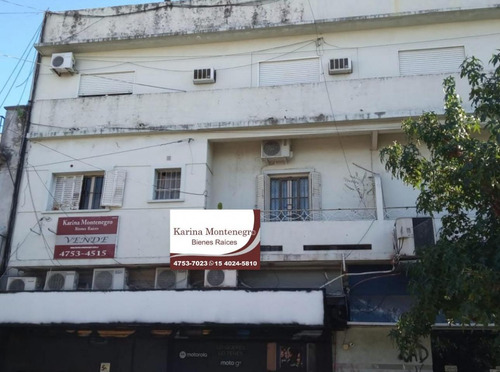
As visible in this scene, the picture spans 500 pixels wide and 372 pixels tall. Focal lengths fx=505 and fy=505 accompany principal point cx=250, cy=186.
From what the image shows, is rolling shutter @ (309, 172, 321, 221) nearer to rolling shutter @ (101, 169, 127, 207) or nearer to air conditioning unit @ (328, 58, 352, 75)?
air conditioning unit @ (328, 58, 352, 75)

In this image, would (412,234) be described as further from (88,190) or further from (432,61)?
(88,190)

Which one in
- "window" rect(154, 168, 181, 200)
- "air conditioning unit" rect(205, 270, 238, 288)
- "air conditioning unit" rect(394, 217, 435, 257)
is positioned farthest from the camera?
"window" rect(154, 168, 181, 200)

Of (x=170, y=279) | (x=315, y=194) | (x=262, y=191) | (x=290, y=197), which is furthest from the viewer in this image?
(x=290, y=197)

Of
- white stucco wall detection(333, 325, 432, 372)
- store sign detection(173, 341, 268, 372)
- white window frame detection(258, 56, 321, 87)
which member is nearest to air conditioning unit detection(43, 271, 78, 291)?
store sign detection(173, 341, 268, 372)

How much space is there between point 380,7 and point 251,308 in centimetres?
796

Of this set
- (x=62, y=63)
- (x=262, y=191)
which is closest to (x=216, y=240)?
(x=262, y=191)

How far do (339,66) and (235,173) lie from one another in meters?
3.55

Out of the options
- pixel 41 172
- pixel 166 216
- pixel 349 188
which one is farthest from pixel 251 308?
pixel 41 172

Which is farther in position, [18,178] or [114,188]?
[18,178]

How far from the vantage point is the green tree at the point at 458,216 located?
565 centimetres

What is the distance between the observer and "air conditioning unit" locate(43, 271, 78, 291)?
11.2 m

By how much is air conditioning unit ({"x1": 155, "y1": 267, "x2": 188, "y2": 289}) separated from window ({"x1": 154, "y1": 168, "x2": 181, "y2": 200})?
1.73 metres

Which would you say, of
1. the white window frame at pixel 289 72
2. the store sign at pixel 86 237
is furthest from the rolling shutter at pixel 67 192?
the white window frame at pixel 289 72

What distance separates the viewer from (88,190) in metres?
12.1
